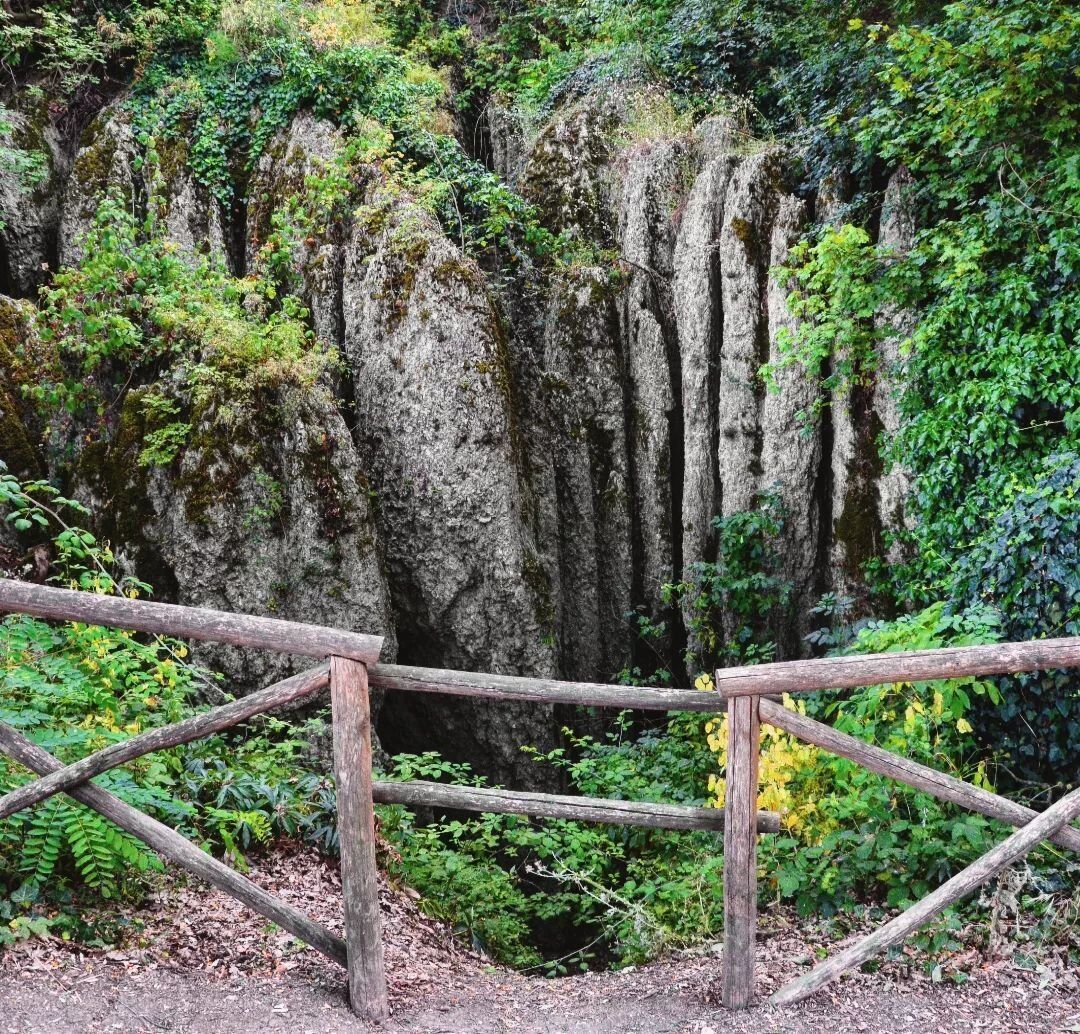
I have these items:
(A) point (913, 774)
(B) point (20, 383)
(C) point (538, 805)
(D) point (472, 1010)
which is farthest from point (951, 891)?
(B) point (20, 383)

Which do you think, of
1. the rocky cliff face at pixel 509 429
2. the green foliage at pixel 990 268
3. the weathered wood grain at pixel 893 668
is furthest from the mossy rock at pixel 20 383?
the green foliage at pixel 990 268

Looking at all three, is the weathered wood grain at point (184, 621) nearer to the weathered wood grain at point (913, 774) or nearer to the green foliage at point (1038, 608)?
the weathered wood grain at point (913, 774)

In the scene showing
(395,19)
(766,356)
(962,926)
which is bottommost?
(962,926)

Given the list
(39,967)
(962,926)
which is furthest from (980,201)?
(39,967)

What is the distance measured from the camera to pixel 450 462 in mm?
9500

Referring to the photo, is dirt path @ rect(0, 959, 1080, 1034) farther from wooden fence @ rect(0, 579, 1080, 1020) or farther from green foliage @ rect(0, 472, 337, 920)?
green foliage @ rect(0, 472, 337, 920)

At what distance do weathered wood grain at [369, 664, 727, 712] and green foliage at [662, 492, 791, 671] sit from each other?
19.8ft

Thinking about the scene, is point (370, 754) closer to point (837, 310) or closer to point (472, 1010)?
point (472, 1010)

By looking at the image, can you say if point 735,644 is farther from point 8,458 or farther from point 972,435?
point 8,458

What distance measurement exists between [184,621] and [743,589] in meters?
7.40

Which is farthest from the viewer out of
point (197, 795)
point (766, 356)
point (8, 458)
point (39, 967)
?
point (766, 356)

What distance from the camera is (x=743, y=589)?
9852 mm

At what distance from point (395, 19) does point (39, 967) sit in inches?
582

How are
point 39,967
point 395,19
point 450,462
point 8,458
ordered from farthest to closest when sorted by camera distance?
1. point 395,19
2. point 450,462
3. point 8,458
4. point 39,967
